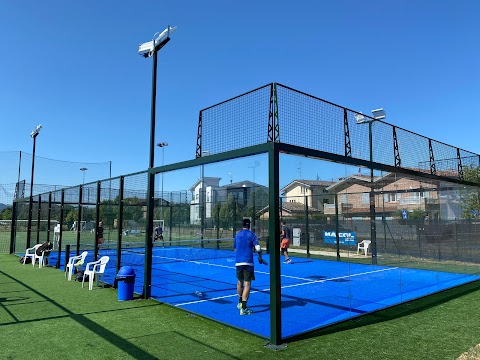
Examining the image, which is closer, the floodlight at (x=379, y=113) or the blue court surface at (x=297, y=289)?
the blue court surface at (x=297, y=289)

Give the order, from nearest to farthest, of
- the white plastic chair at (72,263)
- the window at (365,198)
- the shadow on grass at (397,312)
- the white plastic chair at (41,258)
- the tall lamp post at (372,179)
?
1. the shadow on grass at (397,312)
2. the tall lamp post at (372,179)
3. the window at (365,198)
4. the white plastic chair at (72,263)
5. the white plastic chair at (41,258)

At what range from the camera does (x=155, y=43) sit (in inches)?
361

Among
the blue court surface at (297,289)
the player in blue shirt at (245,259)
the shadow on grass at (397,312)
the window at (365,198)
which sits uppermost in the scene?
the window at (365,198)

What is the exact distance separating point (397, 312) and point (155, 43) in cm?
831

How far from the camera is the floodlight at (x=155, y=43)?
29.1ft

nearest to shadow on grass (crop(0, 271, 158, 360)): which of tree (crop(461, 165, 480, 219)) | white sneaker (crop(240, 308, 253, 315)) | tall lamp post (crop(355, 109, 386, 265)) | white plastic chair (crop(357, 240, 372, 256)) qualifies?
white sneaker (crop(240, 308, 253, 315))

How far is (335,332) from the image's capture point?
20.2 feet

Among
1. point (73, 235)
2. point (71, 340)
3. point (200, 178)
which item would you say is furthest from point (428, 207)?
point (73, 235)

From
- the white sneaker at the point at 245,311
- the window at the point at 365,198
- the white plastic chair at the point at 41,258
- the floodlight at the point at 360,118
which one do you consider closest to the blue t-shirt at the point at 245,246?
the white sneaker at the point at 245,311

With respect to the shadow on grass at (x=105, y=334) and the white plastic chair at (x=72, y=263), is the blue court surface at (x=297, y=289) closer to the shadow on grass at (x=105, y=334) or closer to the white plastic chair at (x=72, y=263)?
the white plastic chair at (x=72, y=263)

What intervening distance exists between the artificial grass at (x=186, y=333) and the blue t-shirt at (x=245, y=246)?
110cm

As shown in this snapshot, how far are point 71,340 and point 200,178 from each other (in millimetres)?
3932

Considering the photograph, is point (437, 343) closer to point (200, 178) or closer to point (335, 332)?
point (335, 332)

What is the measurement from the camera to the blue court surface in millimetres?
7036
